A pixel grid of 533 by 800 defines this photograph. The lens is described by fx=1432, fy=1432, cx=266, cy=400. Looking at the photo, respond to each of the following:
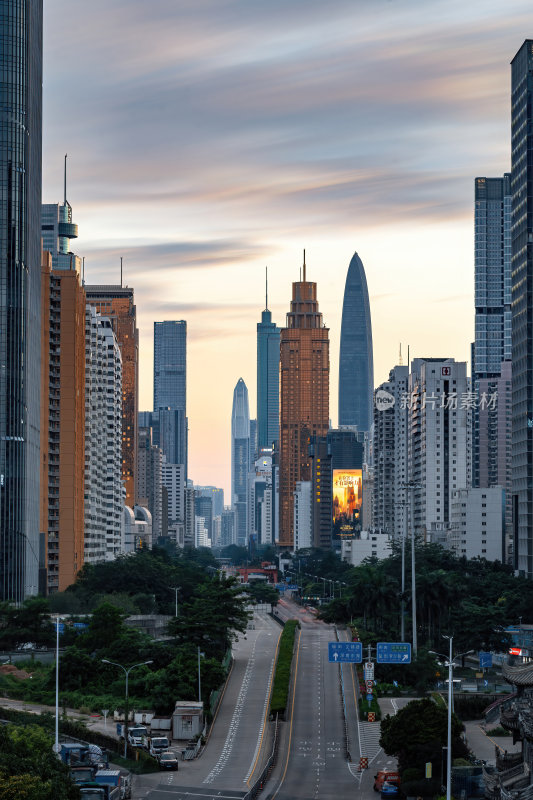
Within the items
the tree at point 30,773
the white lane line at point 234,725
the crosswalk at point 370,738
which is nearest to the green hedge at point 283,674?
the white lane line at point 234,725

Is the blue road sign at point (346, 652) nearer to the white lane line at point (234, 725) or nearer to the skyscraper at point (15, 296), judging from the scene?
the white lane line at point (234, 725)

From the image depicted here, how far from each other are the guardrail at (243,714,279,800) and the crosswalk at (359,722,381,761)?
6657mm

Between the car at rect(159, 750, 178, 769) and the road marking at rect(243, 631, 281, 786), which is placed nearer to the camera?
the road marking at rect(243, 631, 281, 786)

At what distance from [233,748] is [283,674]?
28924mm

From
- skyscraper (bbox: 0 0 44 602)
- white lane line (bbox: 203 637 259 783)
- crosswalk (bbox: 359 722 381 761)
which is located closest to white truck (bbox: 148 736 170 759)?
white lane line (bbox: 203 637 259 783)

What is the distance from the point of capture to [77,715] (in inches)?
4801

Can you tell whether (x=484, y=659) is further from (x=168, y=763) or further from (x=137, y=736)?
(x=168, y=763)

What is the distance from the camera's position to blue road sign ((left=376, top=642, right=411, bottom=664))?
125 metres

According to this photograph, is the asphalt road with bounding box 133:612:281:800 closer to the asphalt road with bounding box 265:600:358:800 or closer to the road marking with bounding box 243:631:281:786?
the road marking with bounding box 243:631:281:786

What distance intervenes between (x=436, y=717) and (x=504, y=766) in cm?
1145

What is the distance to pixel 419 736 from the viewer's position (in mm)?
93125

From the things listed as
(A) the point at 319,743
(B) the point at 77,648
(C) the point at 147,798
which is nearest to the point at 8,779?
(C) the point at 147,798

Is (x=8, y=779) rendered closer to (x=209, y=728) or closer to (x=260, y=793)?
(x=260, y=793)

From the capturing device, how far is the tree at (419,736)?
301 ft
